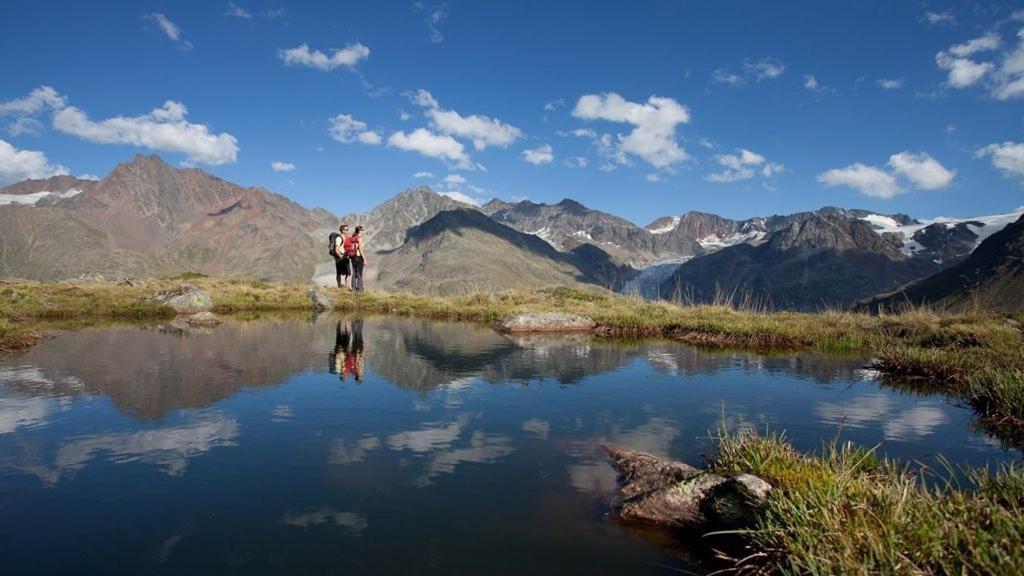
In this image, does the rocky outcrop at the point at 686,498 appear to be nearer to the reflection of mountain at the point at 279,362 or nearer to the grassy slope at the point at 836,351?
A: the grassy slope at the point at 836,351

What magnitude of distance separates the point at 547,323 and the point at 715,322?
292 inches

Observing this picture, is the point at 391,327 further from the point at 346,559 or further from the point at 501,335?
the point at 346,559

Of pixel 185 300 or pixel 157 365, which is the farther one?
pixel 185 300

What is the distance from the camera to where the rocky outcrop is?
6.38 m

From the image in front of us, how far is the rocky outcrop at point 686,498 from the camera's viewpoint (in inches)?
251

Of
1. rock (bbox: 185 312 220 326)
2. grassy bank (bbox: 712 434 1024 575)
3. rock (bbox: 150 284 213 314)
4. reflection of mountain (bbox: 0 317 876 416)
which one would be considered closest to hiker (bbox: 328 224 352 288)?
rock (bbox: 150 284 213 314)

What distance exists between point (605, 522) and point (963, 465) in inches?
234

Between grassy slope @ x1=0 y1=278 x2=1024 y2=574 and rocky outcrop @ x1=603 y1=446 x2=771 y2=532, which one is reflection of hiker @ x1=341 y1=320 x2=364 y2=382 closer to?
rocky outcrop @ x1=603 y1=446 x2=771 y2=532

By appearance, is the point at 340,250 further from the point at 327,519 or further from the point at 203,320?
the point at 327,519

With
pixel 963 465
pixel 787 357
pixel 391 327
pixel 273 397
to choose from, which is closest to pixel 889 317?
pixel 787 357

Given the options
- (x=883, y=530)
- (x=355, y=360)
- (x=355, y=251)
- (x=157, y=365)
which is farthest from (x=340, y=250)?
(x=883, y=530)

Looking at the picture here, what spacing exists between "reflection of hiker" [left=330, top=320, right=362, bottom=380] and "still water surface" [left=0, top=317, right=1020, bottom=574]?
149 millimetres

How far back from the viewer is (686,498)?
7.09 metres

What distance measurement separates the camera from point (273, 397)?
11.9 meters
